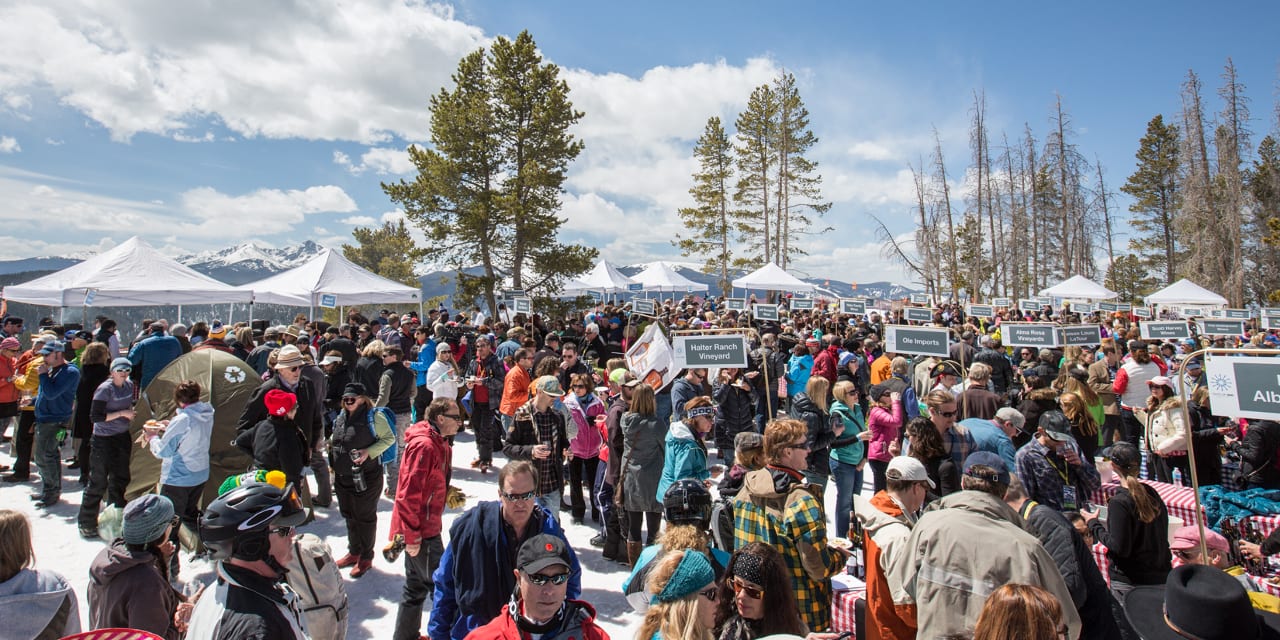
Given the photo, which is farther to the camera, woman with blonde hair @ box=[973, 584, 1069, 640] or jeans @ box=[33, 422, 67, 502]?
jeans @ box=[33, 422, 67, 502]

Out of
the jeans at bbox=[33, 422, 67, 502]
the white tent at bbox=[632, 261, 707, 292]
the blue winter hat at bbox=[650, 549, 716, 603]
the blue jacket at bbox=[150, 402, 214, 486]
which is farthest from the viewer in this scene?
the white tent at bbox=[632, 261, 707, 292]

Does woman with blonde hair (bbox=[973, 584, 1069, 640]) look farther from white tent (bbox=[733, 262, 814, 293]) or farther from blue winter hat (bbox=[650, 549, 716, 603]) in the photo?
white tent (bbox=[733, 262, 814, 293])

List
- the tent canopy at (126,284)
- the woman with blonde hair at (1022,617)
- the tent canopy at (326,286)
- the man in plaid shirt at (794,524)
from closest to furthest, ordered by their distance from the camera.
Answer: the woman with blonde hair at (1022,617) → the man in plaid shirt at (794,524) → the tent canopy at (126,284) → the tent canopy at (326,286)

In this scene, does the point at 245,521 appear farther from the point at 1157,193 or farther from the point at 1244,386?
the point at 1157,193

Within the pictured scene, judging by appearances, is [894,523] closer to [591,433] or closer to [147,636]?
→ [147,636]

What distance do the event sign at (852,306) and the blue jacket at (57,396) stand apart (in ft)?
52.9

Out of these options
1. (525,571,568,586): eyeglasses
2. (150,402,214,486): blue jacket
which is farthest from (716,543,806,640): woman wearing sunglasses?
(150,402,214,486): blue jacket

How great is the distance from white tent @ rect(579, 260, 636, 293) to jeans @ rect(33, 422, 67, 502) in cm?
1638

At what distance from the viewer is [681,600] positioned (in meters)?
2.28

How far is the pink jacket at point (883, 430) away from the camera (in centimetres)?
538

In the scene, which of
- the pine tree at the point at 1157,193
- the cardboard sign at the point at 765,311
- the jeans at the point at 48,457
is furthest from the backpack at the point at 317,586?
the pine tree at the point at 1157,193

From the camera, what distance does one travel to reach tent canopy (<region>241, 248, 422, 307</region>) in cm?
1307

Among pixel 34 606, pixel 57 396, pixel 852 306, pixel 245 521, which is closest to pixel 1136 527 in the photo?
pixel 245 521

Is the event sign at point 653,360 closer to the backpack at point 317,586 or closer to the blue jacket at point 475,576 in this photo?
the blue jacket at point 475,576
